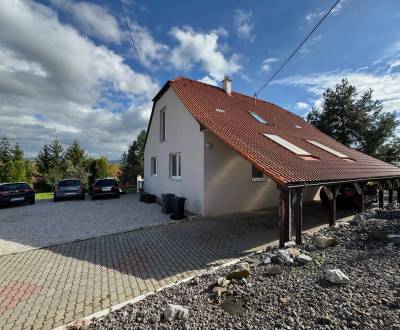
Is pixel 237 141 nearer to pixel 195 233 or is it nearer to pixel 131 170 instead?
pixel 195 233

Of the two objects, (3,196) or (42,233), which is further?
(3,196)

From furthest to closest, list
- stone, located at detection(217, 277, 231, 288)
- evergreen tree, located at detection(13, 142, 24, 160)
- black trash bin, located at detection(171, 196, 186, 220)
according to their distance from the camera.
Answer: evergreen tree, located at detection(13, 142, 24, 160), black trash bin, located at detection(171, 196, 186, 220), stone, located at detection(217, 277, 231, 288)

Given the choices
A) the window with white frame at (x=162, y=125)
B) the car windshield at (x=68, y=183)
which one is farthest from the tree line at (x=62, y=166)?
the window with white frame at (x=162, y=125)

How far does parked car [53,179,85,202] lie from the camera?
14297 millimetres

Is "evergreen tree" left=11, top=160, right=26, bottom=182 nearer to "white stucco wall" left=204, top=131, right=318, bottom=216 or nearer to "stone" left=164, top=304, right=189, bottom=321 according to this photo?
"white stucco wall" left=204, top=131, right=318, bottom=216

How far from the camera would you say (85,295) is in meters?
3.70

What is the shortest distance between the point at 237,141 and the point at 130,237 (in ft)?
15.2

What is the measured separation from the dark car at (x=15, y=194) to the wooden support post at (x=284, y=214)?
47.2 ft

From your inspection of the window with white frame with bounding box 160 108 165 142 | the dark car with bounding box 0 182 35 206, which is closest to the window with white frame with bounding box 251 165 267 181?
the window with white frame with bounding box 160 108 165 142

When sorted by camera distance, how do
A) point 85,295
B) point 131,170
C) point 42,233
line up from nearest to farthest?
point 85,295, point 42,233, point 131,170

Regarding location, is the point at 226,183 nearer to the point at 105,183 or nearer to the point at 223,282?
the point at 223,282

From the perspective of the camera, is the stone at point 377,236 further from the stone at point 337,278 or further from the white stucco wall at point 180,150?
the white stucco wall at point 180,150

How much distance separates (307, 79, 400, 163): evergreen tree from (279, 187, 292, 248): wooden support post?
23.5 metres

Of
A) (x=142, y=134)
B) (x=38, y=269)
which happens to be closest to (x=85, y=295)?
(x=38, y=269)
